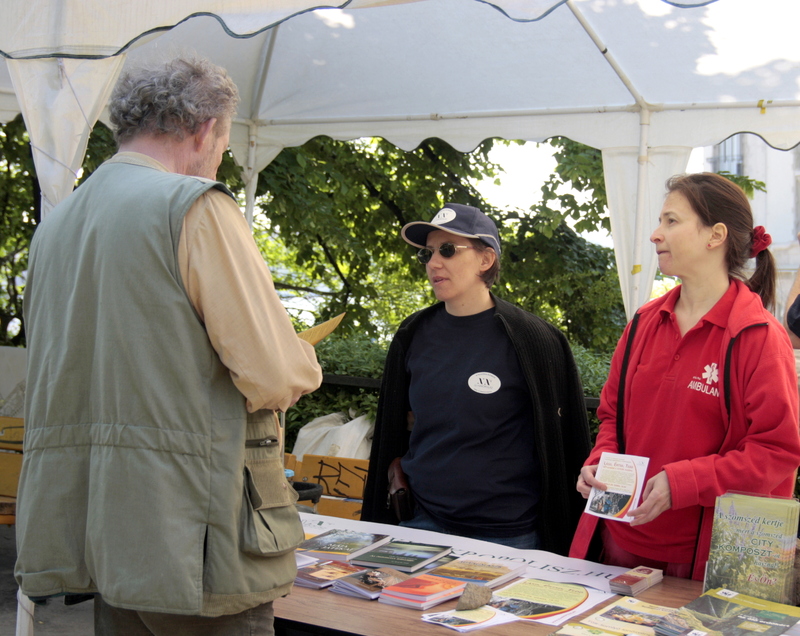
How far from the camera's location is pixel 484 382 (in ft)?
8.78

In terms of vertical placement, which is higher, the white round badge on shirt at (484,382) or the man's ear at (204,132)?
the man's ear at (204,132)

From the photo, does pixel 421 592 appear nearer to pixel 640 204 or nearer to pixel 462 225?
pixel 462 225

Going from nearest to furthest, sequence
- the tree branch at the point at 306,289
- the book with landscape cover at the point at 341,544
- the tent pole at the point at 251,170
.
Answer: the book with landscape cover at the point at 341,544
the tent pole at the point at 251,170
the tree branch at the point at 306,289

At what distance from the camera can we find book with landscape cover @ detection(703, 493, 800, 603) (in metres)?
1.80

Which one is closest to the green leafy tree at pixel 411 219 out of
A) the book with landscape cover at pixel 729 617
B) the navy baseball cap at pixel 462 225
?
the navy baseball cap at pixel 462 225

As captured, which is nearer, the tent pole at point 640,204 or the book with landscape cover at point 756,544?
the book with landscape cover at point 756,544

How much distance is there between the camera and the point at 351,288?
29.6ft

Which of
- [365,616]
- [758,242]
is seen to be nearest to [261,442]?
[365,616]

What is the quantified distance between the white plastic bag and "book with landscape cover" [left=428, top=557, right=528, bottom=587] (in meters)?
2.79

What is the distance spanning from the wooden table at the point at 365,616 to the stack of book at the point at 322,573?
3cm

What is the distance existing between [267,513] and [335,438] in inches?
142

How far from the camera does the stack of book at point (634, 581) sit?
1.96 meters

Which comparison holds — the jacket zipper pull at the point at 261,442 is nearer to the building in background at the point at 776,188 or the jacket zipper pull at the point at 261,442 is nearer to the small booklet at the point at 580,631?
the small booklet at the point at 580,631

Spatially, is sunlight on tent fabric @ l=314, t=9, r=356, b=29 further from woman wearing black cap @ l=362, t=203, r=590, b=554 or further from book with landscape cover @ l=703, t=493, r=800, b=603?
book with landscape cover @ l=703, t=493, r=800, b=603
